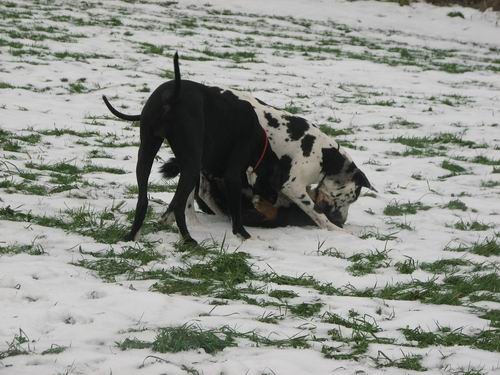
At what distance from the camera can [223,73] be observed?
14609mm

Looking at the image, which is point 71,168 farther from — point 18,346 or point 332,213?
point 18,346

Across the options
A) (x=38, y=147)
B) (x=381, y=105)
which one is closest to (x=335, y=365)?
(x=38, y=147)

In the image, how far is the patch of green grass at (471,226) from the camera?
22.0 ft

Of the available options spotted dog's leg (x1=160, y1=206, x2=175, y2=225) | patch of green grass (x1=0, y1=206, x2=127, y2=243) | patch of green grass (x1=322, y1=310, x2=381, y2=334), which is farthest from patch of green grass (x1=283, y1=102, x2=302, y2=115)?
patch of green grass (x1=322, y1=310, x2=381, y2=334)

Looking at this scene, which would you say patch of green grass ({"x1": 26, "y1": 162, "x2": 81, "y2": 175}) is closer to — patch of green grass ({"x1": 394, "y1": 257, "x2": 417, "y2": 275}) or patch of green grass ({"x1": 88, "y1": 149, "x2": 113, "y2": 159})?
patch of green grass ({"x1": 88, "y1": 149, "x2": 113, "y2": 159})

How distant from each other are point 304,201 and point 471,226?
165 cm

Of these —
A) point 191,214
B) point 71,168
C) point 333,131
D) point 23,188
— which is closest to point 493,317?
point 191,214

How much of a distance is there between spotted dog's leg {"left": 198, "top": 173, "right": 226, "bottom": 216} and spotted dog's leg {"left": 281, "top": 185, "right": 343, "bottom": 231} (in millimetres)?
659

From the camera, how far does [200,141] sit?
5629 mm

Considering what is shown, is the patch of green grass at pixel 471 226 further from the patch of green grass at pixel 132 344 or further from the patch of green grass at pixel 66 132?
the patch of green grass at pixel 66 132

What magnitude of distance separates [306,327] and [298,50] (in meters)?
15.2

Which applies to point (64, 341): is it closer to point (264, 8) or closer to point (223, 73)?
point (223, 73)

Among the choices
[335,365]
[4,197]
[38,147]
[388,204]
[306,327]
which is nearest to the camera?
[335,365]

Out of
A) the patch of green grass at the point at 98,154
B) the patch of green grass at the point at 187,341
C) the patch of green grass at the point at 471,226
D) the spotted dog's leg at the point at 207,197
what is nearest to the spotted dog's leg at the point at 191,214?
the spotted dog's leg at the point at 207,197
